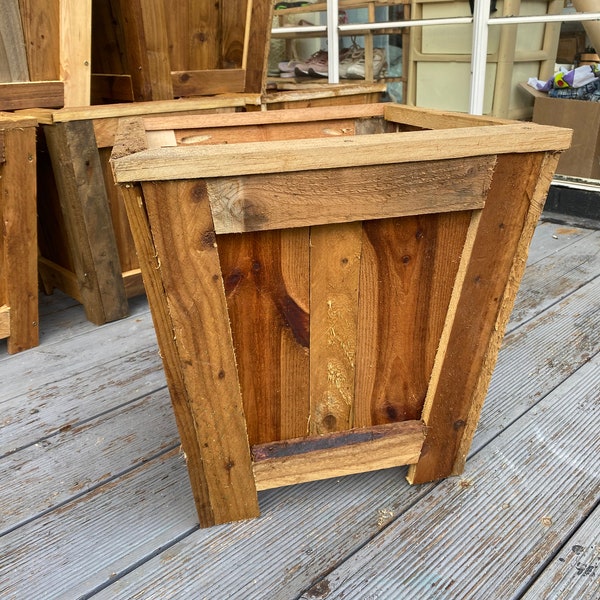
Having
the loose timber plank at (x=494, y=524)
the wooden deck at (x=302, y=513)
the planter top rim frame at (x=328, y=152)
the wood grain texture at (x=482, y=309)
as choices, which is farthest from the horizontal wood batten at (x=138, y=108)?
the loose timber plank at (x=494, y=524)

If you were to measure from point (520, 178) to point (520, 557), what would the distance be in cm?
69

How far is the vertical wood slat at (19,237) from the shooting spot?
179 centimetres

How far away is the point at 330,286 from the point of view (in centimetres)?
104

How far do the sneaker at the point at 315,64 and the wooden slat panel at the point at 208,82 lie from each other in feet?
5.29

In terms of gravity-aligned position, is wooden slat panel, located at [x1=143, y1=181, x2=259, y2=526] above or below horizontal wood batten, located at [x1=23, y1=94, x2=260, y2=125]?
below

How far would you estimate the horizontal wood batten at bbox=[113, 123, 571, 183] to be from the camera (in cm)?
84

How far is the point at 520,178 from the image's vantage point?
3.26 feet

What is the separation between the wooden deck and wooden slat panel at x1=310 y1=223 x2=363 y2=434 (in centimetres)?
21

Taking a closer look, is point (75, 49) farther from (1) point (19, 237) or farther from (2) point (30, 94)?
(1) point (19, 237)

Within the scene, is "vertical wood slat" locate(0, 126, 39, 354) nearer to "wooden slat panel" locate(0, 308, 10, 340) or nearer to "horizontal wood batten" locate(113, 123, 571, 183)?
"wooden slat panel" locate(0, 308, 10, 340)

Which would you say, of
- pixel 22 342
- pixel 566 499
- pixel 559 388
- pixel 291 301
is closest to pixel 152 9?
pixel 22 342

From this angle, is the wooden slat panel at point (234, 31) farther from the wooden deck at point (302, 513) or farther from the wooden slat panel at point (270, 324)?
the wooden slat panel at point (270, 324)

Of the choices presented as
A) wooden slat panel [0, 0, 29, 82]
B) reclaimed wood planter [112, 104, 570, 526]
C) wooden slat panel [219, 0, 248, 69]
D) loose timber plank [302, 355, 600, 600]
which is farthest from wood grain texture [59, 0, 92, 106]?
loose timber plank [302, 355, 600, 600]

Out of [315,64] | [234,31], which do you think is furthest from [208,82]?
[315,64]
